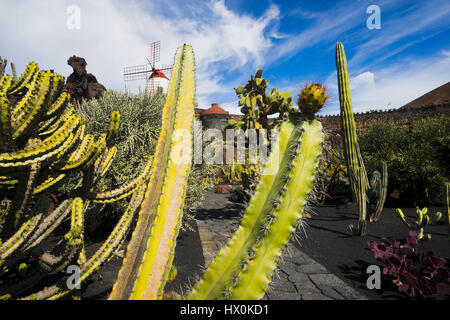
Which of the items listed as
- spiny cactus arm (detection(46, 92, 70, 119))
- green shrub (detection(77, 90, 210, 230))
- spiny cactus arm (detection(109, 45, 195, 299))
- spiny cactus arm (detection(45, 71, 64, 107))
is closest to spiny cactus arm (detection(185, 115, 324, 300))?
spiny cactus arm (detection(109, 45, 195, 299))

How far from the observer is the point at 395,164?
7852mm

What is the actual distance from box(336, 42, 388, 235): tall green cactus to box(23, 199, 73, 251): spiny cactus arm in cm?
511

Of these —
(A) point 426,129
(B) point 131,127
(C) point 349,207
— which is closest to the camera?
(B) point 131,127

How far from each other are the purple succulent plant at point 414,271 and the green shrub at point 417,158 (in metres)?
5.29

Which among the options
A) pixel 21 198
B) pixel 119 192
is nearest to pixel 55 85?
pixel 21 198

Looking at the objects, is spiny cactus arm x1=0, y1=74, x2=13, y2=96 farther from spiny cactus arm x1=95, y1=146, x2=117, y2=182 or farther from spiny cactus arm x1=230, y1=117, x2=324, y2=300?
spiny cactus arm x1=230, y1=117, x2=324, y2=300

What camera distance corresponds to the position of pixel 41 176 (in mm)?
2100

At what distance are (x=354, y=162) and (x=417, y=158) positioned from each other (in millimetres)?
2270

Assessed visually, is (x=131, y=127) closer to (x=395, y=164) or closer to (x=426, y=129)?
(x=395, y=164)

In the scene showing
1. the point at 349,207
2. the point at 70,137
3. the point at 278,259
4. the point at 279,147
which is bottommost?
the point at 349,207
